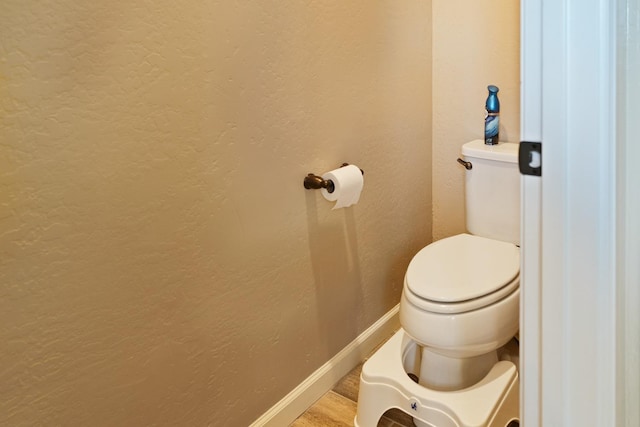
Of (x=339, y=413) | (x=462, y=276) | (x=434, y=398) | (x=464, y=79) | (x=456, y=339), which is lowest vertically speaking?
(x=339, y=413)

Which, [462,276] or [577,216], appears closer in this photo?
[577,216]

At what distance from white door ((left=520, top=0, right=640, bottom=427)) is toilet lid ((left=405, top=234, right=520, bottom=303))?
643 millimetres

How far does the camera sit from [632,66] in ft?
3.02

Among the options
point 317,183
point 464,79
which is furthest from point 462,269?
point 464,79

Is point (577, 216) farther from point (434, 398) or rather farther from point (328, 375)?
point (328, 375)

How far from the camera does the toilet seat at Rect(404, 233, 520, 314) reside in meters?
1.63

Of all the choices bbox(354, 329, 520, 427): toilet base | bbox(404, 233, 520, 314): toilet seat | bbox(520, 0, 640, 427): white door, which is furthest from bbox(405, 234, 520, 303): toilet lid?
bbox(520, 0, 640, 427): white door

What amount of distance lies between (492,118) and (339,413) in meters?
1.18

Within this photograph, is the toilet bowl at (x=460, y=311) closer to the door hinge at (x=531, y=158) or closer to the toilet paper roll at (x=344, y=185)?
the toilet paper roll at (x=344, y=185)

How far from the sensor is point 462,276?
5.68ft

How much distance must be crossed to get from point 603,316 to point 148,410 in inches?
41.1

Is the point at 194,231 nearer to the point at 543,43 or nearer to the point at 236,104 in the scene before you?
the point at 236,104

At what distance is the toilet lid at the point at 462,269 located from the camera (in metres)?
1.65

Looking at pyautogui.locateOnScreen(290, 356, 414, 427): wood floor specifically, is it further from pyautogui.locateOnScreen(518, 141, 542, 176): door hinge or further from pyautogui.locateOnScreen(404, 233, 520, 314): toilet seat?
pyautogui.locateOnScreen(518, 141, 542, 176): door hinge
